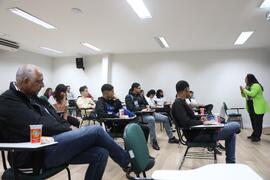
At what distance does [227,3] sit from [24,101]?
3.87 meters

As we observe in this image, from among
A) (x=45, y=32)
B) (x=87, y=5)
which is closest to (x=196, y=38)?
(x=87, y=5)

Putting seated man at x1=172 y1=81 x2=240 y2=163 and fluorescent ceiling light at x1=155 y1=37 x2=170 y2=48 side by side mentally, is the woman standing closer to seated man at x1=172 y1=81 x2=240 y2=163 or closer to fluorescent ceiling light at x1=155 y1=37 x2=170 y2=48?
fluorescent ceiling light at x1=155 y1=37 x2=170 y2=48

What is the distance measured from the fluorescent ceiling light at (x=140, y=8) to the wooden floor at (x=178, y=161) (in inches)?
104

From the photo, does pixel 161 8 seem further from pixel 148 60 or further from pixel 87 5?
pixel 148 60

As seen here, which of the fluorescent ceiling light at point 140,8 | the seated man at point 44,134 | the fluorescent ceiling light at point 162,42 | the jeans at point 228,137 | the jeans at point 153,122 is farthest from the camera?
the fluorescent ceiling light at point 162,42

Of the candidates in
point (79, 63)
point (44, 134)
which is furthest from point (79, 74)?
point (44, 134)

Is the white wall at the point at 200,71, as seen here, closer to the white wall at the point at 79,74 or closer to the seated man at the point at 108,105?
the white wall at the point at 79,74

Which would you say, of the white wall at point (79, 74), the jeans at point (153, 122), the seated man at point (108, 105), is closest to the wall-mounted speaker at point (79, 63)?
the white wall at point (79, 74)

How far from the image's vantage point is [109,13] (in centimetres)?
490

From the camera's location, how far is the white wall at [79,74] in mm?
10078

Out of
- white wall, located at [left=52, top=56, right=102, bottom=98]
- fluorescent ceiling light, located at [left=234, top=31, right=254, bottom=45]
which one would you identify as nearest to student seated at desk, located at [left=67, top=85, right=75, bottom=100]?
white wall, located at [left=52, top=56, right=102, bottom=98]

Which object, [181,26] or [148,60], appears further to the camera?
[148,60]

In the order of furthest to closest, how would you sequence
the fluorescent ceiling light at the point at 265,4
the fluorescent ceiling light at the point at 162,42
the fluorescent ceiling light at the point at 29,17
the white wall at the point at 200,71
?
1. the white wall at the point at 200,71
2. the fluorescent ceiling light at the point at 162,42
3. the fluorescent ceiling light at the point at 29,17
4. the fluorescent ceiling light at the point at 265,4

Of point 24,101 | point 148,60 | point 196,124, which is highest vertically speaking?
point 148,60
